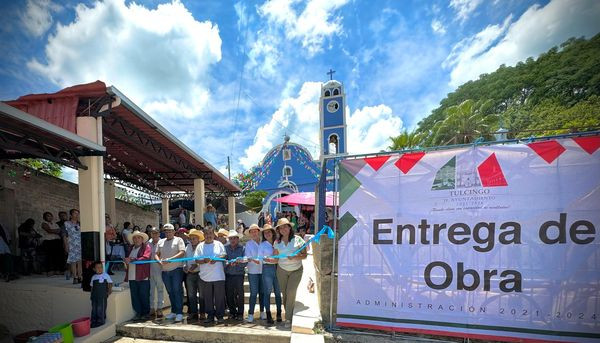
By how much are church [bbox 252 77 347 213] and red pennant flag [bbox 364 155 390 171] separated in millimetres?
16696

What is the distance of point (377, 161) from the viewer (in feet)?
12.8

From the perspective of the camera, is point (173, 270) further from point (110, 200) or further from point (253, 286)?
point (110, 200)

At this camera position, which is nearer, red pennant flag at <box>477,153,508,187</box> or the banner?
the banner

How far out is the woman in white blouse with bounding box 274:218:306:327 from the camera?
4207 millimetres

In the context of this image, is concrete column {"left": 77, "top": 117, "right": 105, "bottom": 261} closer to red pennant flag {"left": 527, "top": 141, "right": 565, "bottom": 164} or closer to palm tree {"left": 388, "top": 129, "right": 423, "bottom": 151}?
red pennant flag {"left": 527, "top": 141, "right": 565, "bottom": 164}

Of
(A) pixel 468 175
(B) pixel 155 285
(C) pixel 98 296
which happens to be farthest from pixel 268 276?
(A) pixel 468 175

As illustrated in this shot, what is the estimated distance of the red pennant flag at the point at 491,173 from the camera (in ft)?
11.1

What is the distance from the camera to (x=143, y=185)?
12219 millimetres

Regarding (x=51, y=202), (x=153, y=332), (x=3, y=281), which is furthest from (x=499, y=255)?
(x=51, y=202)

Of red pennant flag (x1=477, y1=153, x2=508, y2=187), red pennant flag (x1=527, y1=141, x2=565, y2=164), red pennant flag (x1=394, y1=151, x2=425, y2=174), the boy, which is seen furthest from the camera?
the boy

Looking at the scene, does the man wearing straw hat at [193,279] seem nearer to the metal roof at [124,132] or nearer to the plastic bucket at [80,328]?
the plastic bucket at [80,328]

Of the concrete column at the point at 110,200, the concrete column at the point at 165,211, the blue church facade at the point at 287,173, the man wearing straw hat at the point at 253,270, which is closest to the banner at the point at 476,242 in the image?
the man wearing straw hat at the point at 253,270

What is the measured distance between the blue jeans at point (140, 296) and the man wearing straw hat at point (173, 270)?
0.45 m

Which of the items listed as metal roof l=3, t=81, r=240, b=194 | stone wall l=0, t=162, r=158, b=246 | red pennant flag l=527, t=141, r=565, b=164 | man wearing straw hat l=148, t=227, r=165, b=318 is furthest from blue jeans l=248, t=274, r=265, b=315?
stone wall l=0, t=162, r=158, b=246
